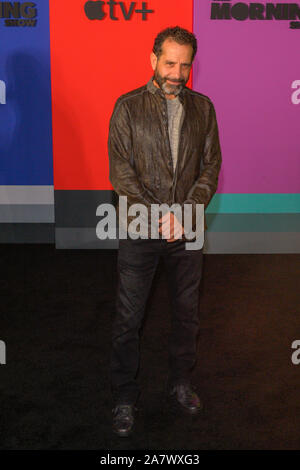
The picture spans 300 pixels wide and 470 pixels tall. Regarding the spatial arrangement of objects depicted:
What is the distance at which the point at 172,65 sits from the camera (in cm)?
212

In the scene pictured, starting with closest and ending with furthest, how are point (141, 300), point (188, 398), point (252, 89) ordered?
point (141, 300)
point (188, 398)
point (252, 89)

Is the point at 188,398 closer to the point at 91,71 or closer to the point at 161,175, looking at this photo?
the point at 161,175

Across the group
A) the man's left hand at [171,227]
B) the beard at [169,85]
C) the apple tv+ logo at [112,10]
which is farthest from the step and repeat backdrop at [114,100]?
the man's left hand at [171,227]

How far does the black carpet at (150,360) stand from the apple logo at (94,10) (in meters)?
2.11

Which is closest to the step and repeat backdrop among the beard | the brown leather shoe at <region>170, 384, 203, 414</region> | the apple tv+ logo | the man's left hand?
the apple tv+ logo

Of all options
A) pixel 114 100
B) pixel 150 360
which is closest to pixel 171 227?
pixel 150 360

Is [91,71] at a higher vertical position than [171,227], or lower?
higher

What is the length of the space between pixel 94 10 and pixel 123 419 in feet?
12.0

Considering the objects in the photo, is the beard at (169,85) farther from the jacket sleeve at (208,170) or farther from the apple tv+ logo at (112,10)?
the apple tv+ logo at (112,10)

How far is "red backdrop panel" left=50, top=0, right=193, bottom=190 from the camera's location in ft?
15.7

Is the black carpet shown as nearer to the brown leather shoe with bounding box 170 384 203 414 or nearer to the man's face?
the brown leather shoe with bounding box 170 384 203 414

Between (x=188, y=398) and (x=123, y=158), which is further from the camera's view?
(x=188, y=398)
